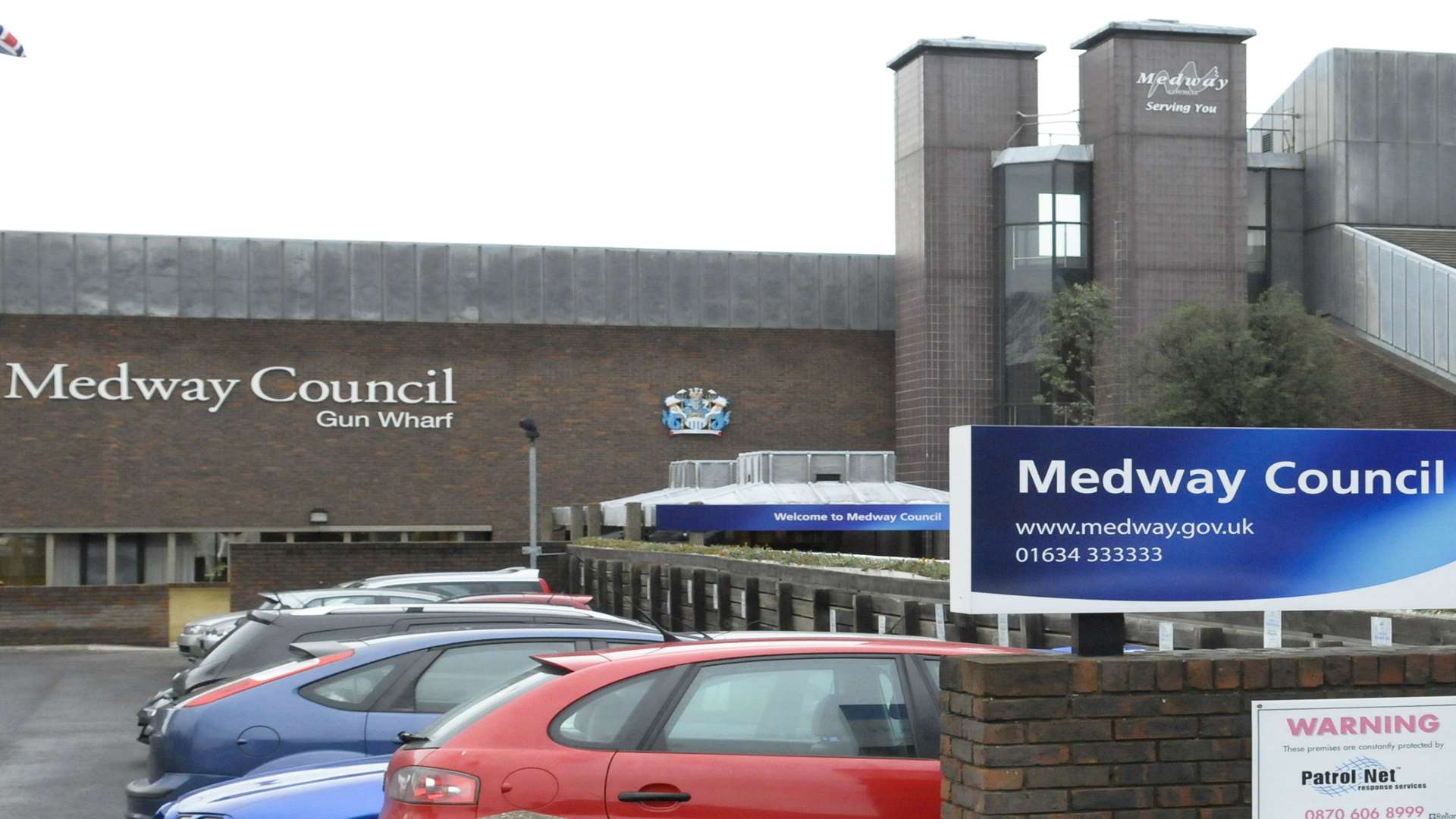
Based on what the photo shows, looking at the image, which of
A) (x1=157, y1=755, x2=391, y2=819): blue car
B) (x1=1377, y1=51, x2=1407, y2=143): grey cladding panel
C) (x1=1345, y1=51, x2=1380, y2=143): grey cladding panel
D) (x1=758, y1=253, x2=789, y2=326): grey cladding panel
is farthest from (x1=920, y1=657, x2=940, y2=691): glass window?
(x1=1377, y1=51, x2=1407, y2=143): grey cladding panel

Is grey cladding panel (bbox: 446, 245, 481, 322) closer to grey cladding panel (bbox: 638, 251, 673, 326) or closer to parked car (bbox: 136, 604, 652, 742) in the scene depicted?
grey cladding panel (bbox: 638, 251, 673, 326)

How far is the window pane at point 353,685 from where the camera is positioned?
9.38 m

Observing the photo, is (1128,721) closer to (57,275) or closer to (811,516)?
(811,516)

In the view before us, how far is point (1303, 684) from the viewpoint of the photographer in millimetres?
5617

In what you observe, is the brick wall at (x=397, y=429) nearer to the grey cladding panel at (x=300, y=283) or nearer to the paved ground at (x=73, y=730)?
the grey cladding panel at (x=300, y=283)

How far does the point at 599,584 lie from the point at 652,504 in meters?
2.77

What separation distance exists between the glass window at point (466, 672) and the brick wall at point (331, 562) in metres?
26.7

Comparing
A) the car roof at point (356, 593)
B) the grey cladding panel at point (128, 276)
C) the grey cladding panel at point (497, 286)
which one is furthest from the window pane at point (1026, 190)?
the car roof at point (356, 593)

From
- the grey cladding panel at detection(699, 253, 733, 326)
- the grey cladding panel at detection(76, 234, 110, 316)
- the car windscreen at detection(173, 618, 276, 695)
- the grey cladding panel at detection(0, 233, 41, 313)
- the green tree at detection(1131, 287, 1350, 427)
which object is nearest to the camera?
the car windscreen at detection(173, 618, 276, 695)

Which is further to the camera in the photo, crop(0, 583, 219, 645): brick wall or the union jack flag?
the union jack flag

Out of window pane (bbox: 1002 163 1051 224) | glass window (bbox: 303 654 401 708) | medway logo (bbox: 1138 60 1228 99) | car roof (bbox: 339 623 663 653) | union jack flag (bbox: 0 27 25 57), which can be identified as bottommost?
glass window (bbox: 303 654 401 708)

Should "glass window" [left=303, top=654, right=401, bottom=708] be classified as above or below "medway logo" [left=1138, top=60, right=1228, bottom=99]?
below

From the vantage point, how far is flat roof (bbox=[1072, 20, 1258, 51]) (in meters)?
43.6

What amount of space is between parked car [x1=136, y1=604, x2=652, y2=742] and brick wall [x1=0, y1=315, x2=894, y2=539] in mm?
32879
